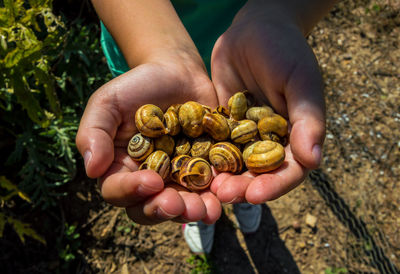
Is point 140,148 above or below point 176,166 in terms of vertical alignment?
above

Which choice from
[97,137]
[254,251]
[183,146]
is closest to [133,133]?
[183,146]

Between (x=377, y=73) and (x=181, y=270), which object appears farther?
(x=377, y=73)

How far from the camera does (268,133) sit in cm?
304

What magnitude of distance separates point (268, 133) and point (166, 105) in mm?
1028

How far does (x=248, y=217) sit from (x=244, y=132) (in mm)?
1880

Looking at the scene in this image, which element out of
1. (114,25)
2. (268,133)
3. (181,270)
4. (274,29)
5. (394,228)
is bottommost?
(394,228)

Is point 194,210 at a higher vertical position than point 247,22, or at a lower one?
lower

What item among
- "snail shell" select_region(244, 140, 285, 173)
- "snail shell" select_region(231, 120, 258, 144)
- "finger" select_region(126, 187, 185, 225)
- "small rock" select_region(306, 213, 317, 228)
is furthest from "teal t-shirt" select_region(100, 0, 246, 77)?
"small rock" select_region(306, 213, 317, 228)

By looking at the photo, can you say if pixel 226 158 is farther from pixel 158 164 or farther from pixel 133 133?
pixel 133 133

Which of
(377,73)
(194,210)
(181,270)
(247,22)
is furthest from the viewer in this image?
(377,73)

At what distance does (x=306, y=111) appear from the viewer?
2.61 meters

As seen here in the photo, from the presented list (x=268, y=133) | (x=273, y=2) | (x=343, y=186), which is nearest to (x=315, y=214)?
(x=343, y=186)

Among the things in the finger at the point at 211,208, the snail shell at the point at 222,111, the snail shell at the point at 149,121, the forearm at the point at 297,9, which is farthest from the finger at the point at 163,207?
the forearm at the point at 297,9

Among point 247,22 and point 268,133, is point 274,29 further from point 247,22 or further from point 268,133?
point 268,133
